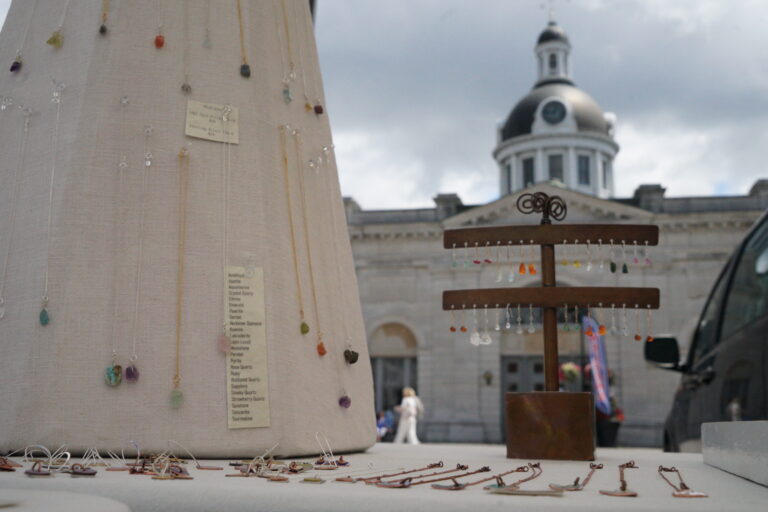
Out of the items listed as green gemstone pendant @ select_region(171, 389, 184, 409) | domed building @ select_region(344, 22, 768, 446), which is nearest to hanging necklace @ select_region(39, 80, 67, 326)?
green gemstone pendant @ select_region(171, 389, 184, 409)

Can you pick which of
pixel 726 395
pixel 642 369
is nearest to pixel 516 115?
pixel 642 369

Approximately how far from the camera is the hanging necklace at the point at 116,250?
3.00m

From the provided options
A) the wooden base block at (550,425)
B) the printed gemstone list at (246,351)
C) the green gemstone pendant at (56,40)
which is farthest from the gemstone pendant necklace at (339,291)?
the green gemstone pendant at (56,40)

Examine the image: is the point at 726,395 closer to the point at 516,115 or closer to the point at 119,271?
the point at 119,271

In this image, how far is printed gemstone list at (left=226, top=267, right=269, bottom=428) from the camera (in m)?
3.14

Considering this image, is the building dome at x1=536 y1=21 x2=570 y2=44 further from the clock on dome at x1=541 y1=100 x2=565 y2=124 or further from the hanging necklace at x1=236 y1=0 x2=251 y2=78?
the hanging necklace at x1=236 y1=0 x2=251 y2=78

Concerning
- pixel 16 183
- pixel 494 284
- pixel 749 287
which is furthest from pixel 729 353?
pixel 494 284

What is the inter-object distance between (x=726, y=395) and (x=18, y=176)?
3.51 meters

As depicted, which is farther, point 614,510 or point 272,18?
point 272,18

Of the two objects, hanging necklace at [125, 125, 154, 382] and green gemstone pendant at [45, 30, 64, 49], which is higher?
green gemstone pendant at [45, 30, 64, 49]

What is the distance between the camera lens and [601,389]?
62.7 feet

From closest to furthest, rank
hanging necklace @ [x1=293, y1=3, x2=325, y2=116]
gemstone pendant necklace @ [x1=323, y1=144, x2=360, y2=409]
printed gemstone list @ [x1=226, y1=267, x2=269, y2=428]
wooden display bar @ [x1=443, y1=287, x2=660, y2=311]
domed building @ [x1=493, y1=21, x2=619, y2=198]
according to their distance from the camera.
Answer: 1. printed gemstone list @ [x1=226, y1=267, x2=269, y2=428]
2. gemstone pendant necklace @ [x1=323, y1=144, x2=360, y2=409]
3. wooden display bar @ [x1=443, y1=287, x2=660, y2=311]
4. hanging necklace @ [x1=293, y1=3, x2=325, y2=116]
5. domed building @ [x1=493, y1=21, x2=619, y2=198]

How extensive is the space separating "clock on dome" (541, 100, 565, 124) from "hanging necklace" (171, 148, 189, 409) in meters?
37.8

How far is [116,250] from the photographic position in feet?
10.3
